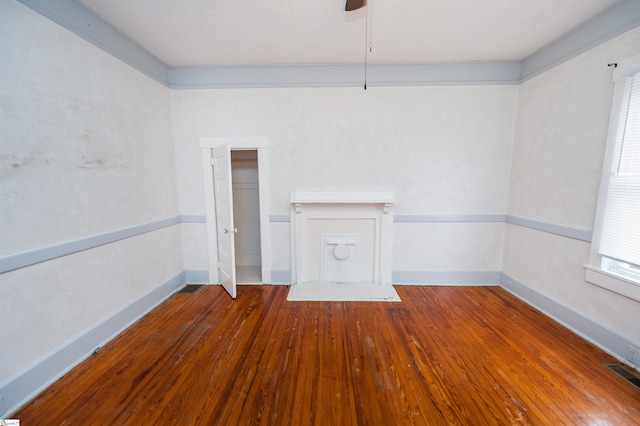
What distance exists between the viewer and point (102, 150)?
7.39ft

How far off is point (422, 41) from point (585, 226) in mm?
2381

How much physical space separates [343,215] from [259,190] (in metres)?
1.19

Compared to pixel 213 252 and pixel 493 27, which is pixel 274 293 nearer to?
pixel 213 252

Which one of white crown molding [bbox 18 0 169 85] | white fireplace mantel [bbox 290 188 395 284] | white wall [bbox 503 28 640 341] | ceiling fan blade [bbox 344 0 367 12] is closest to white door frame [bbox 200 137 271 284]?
white fireplace mantel [bbox 290 188 395 284]


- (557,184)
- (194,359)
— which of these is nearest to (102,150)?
(194,359)

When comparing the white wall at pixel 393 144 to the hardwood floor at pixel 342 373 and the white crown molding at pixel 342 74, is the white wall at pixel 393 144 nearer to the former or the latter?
the white crown molding at pixel 342 74

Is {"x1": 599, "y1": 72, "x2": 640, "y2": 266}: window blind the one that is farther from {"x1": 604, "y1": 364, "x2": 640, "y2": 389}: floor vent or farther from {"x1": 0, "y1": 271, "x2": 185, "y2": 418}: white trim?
{"x1": 0, "y1": 271, "x2": 185, "y2": 418}: white trim

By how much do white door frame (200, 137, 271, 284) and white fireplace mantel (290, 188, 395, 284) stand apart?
364 mm

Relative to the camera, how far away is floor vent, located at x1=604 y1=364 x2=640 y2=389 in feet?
5.82

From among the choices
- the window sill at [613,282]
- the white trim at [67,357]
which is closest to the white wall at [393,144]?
the window sill at [613,282]

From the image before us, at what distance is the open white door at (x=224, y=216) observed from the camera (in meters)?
2.95

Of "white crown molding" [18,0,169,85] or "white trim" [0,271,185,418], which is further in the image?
"white crown molding" [18,0,169,85]

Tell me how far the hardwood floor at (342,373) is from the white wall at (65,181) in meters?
0.47

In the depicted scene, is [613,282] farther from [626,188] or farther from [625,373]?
[626,188]
